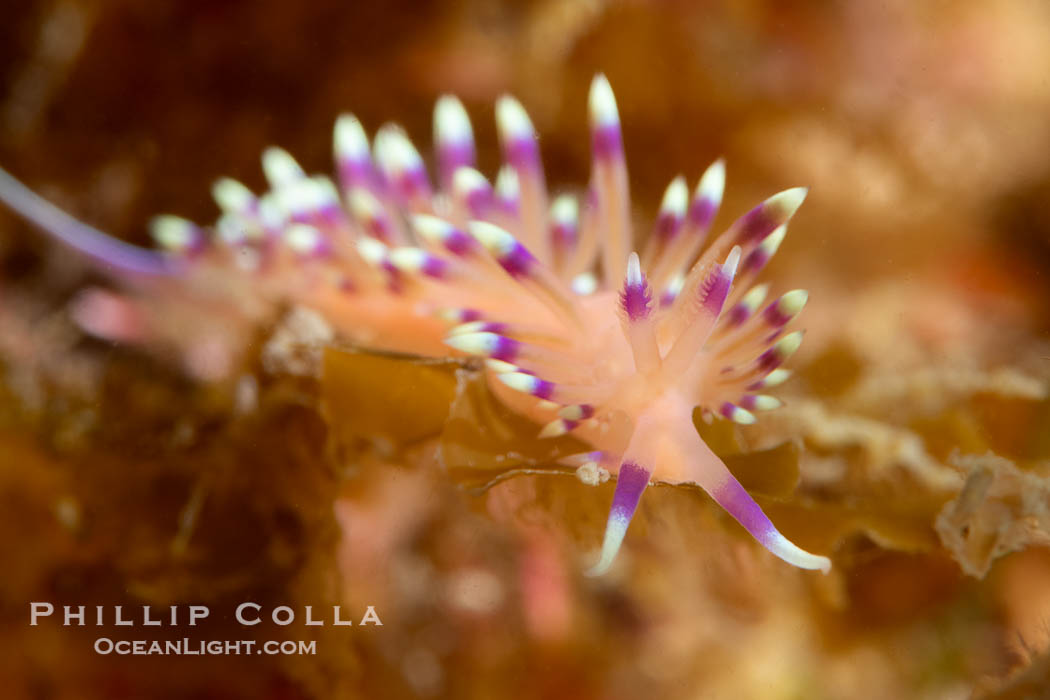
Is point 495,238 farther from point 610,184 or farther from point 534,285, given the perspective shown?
point 610,184

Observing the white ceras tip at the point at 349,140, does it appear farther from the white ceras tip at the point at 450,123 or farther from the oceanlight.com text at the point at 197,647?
the oceanlight.com text at the point at 197,647

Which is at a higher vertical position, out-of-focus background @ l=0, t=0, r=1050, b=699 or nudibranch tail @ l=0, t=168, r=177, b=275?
nudibranch tail @ l=0, t=168, r=177, b=275

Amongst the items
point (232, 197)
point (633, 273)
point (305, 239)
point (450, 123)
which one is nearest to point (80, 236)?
point (232, 197)

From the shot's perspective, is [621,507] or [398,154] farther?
[398,154]

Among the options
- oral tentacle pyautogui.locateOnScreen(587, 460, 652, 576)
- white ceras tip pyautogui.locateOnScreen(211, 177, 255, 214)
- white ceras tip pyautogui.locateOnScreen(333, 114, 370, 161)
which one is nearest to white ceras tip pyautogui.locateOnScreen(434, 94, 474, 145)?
white ceras tip pyautogui.locateOnScreen(333, 114, 370, 161)

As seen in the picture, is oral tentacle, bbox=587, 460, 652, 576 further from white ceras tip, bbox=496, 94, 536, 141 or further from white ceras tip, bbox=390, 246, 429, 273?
white ceras tip, bbox=496, 94, 536, 141

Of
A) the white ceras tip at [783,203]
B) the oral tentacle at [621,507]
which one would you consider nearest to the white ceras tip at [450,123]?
the white ceras tip at [783,203]
